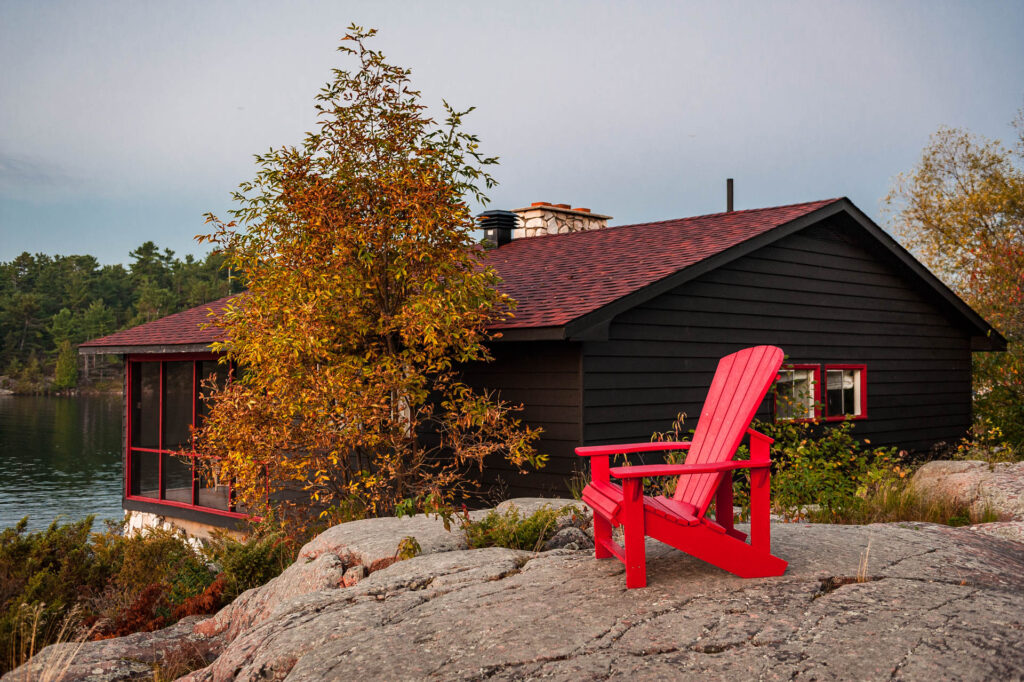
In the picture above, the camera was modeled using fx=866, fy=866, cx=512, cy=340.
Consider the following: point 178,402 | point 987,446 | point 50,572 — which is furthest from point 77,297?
point 987,446

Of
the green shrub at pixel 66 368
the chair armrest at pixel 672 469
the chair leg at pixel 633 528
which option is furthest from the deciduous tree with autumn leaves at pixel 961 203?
the green shrub at pixel 66 368

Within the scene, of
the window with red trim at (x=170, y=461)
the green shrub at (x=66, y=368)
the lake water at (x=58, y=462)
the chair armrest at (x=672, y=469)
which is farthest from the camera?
the green shrub at (x=66, y=368)

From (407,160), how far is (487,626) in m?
5.27

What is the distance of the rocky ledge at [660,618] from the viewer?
3355 mm

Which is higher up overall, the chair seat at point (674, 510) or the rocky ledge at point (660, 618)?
the chair seat at point (674, 510)

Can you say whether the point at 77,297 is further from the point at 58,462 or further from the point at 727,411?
the point at 727,411

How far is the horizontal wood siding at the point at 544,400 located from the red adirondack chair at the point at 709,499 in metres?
3.77

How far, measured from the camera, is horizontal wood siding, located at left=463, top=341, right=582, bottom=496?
8.48 meters

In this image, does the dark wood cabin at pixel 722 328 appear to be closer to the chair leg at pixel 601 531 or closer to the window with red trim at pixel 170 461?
the window with red trim at pixel 170 461

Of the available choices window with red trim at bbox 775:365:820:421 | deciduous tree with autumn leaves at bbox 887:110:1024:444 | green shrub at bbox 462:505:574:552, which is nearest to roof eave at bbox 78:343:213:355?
green shrub at bbox 462:505:574:552

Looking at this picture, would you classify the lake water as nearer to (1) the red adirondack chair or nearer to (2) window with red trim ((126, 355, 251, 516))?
(2) window with red trim ((126, 355, 251, 516))

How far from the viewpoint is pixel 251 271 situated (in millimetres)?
8188

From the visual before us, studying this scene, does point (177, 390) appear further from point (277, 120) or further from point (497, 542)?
point (497, 542)

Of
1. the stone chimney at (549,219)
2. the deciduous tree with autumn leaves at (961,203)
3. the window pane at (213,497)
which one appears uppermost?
the deciduous tree with autumn leaves at (961,203)
